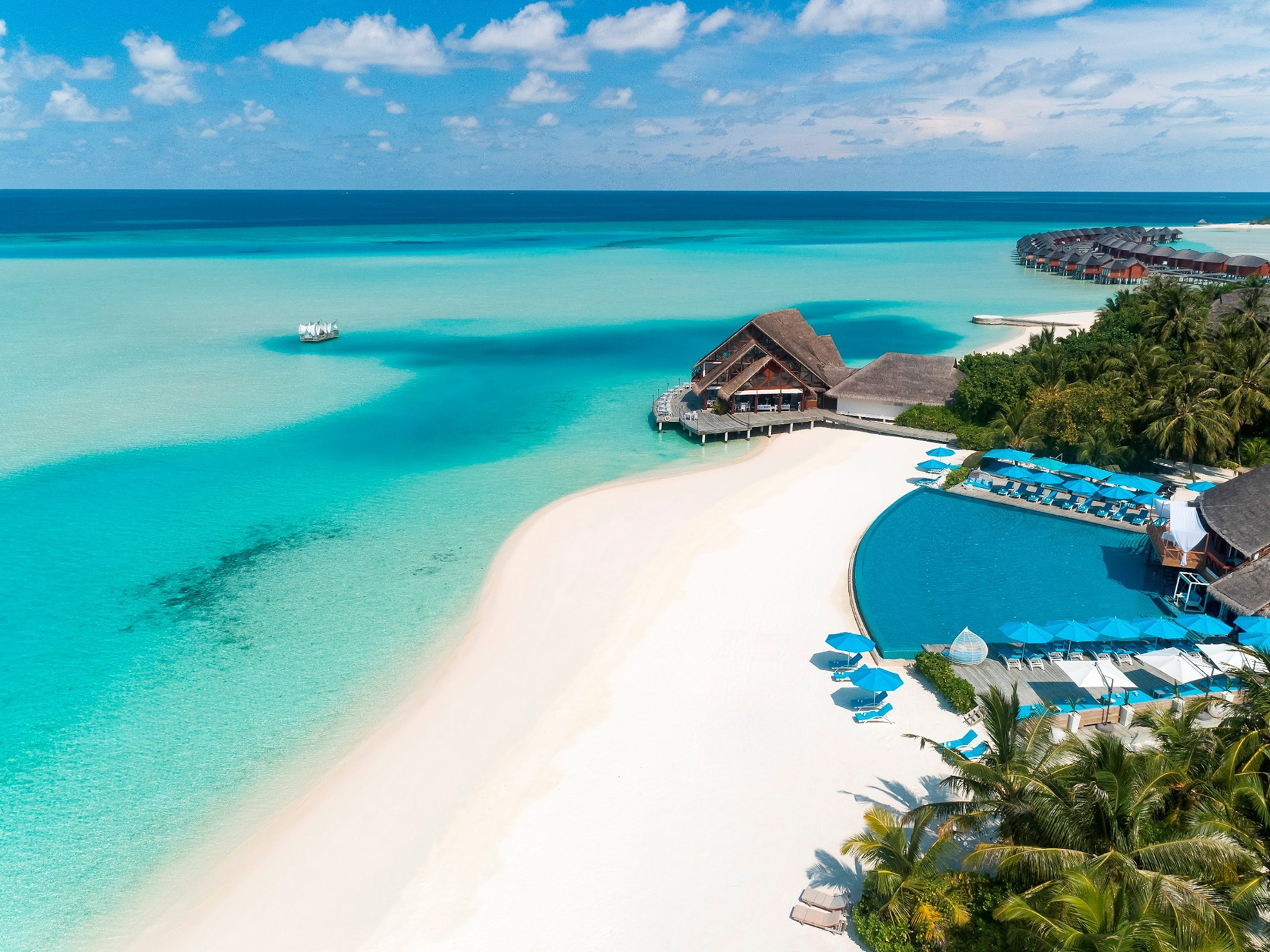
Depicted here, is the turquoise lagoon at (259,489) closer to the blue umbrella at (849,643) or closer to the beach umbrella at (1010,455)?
the blue umbrella at (849,643)

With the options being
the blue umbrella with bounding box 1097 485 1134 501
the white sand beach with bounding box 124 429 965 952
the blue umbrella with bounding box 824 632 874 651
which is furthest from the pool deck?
the blue umbrella with bounding box 824 632 874 651

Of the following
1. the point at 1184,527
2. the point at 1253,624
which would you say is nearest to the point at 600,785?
the point at 1253,624

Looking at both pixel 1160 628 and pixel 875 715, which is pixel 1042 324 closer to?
pixel 1160 628

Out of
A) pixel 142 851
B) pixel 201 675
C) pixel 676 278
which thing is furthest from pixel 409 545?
pixel 676 278

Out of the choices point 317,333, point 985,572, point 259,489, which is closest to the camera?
point 985,572

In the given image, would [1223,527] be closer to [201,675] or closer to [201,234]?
[201,675]

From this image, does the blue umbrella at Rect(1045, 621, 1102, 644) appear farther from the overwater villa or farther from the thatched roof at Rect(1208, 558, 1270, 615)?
the overwater villa
